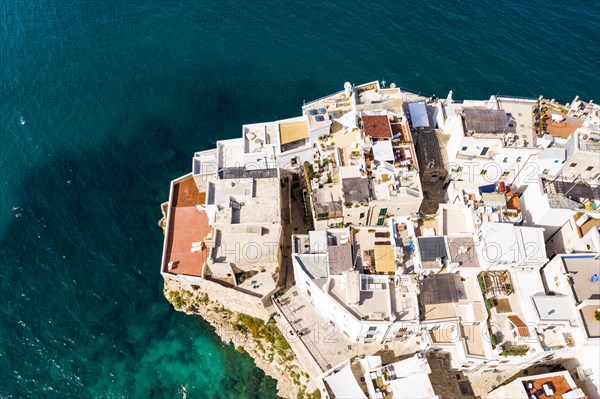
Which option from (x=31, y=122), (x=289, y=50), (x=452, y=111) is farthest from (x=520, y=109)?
(x=31, y=122)

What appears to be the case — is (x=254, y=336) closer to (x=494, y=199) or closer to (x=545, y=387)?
(x=545, y=387)

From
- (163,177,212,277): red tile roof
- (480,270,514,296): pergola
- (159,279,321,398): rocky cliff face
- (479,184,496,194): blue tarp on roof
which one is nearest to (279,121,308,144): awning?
(163,177,212,277): red tile roof

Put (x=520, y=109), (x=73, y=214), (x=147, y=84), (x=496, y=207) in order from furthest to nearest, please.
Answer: (x=147, y=84)
(x=73, y=214)
(x=520, y=109)
(x=496, y=207)

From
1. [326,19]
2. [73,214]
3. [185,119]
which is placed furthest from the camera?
[326,19]

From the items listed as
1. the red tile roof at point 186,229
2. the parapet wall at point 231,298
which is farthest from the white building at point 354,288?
the red tile roof at point 186,229

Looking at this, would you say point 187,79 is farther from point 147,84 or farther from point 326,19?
point 326,19

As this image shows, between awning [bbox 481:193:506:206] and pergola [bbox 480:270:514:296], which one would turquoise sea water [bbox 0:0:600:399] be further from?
awning [bbox 481:193:506:206]

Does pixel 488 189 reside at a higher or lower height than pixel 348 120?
lower

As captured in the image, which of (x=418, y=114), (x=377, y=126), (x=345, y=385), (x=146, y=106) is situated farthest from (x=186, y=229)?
(x=418, y=114)
